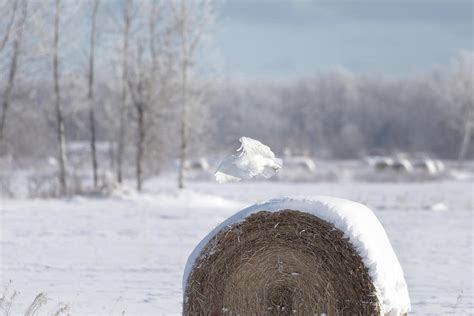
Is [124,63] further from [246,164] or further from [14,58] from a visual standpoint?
[246,164]

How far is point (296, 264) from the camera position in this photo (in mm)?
6062

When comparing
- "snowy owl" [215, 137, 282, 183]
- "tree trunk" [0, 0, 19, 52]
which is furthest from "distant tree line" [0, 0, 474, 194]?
"snowy owl" [215, 137, 282, 183]

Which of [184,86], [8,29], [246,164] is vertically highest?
[8,29]

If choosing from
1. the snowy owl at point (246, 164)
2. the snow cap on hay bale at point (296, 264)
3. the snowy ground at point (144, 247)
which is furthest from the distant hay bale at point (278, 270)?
the snowy ground at point (144, 247)

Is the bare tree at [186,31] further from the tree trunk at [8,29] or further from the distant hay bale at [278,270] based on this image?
the distant hay bale at [278,270]

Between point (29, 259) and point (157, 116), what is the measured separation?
16.3 metres

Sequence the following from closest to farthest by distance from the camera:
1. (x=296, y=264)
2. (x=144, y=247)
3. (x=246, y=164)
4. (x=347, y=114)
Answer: (x=296, y=264) → (x=246, y=164) → (x=144, y=247) → (x=347, y=114)

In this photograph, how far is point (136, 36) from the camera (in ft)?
86.7

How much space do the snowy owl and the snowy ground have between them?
7.32 ft

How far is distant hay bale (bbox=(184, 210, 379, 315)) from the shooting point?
19.5 feet

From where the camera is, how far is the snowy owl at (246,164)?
21.5ft

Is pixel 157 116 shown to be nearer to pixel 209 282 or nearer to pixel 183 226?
pixel 183 226

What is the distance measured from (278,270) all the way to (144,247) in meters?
7.63

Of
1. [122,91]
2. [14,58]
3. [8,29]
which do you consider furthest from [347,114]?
[8,29]
